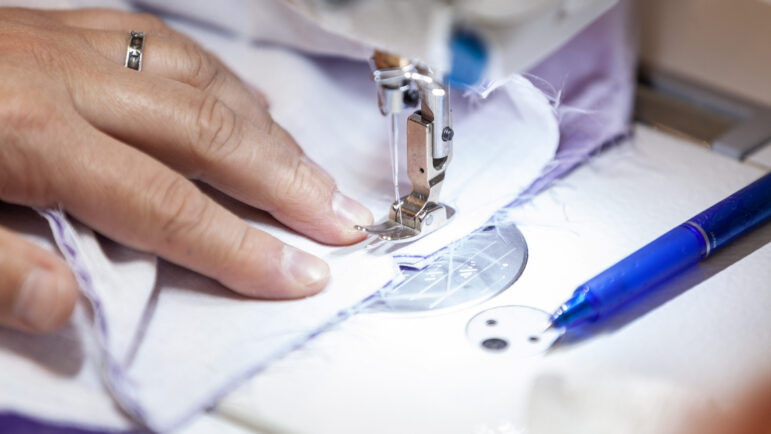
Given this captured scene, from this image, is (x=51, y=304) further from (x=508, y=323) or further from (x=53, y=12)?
(x=53, y=12)

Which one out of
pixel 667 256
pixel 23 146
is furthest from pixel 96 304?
pixel 667 256

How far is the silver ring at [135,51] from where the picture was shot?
Answer: 0.89 m

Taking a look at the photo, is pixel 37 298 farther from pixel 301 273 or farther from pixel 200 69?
pixel 200 69

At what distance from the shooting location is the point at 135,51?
2.95 feet

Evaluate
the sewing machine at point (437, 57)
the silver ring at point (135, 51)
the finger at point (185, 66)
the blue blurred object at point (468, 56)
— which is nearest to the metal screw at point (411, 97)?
the sewing machine at point (437, 57)

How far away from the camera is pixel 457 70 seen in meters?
0.65

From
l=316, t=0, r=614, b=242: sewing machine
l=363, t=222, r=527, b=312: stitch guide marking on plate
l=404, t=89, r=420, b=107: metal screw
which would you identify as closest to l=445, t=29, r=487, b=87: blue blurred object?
l=316, t=0, r=614, b=242: sewing machine

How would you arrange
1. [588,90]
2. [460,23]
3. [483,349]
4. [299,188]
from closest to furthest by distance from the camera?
[460,23] → [483,349] → [299,188] → [588,90]

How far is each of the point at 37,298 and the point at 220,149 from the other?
0.75 ft

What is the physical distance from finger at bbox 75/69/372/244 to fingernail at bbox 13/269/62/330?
0.60 ft

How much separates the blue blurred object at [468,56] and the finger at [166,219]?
23 centimetres

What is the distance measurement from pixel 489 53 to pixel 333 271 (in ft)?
0.89

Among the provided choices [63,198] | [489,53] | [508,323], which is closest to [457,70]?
[489,53]

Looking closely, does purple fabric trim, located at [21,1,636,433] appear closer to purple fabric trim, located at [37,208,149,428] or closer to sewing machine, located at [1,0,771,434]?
sewing machine, located at [1,0,771,434]
